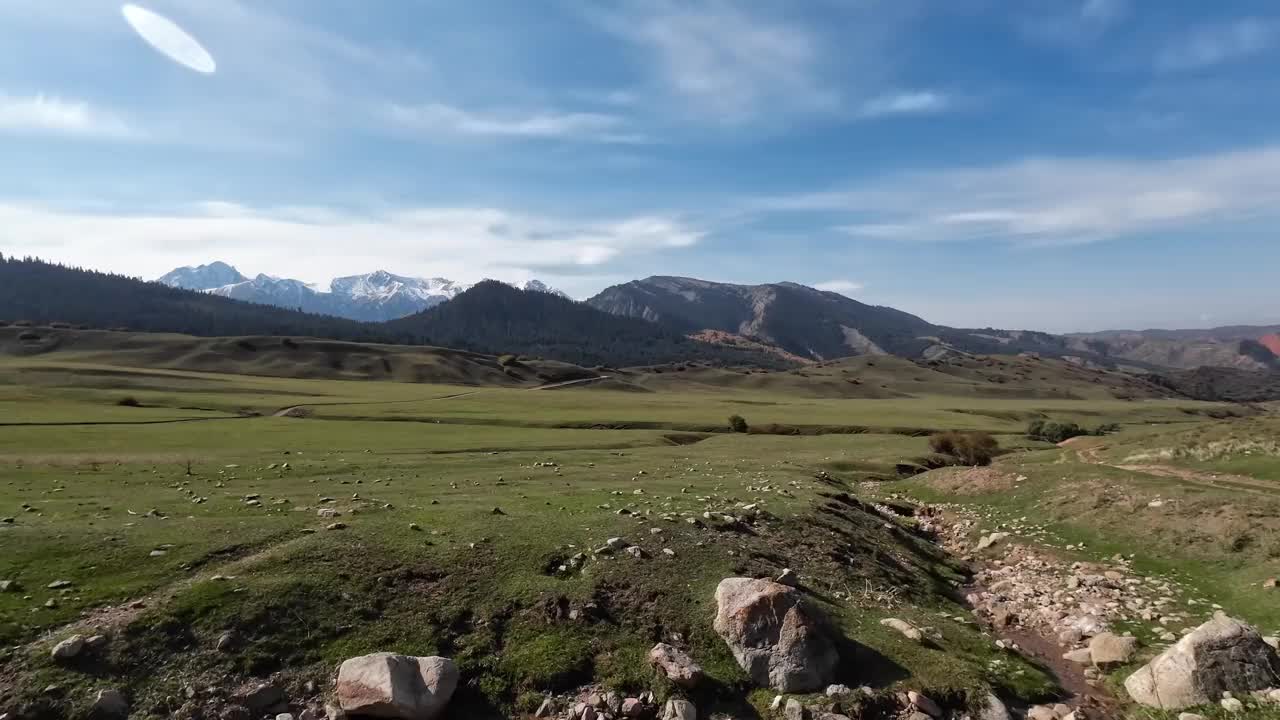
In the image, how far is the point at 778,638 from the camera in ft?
52.7

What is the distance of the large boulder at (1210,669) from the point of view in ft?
46.7

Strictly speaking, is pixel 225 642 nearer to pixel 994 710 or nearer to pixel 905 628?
pixel 905 628

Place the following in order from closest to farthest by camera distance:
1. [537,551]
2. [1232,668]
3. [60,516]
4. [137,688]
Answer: [137,688]
[1232,668]
[537,551]
[60,516]

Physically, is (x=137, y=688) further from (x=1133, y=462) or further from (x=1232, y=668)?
(x=1133, y=462)

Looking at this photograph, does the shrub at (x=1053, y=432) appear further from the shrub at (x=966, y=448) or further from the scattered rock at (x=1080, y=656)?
the scattered rock at (x=1080, y=656)

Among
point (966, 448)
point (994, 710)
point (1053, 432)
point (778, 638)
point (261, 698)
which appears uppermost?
point (778, 638)

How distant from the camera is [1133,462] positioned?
Result: 44906 mm

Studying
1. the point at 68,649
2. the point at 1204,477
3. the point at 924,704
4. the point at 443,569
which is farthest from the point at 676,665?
the point at 1204,477

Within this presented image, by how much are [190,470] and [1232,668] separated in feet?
153

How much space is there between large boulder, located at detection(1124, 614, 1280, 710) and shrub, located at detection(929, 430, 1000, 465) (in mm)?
48018

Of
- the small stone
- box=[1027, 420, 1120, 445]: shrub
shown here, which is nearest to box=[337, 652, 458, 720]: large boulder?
the small stone

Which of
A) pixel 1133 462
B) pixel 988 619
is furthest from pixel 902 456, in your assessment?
pixel 988 619

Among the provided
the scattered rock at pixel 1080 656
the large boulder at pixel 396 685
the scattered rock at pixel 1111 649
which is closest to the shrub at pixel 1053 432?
the scattered rock at pixel 1111 649

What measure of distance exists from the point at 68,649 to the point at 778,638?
51.9 feet
